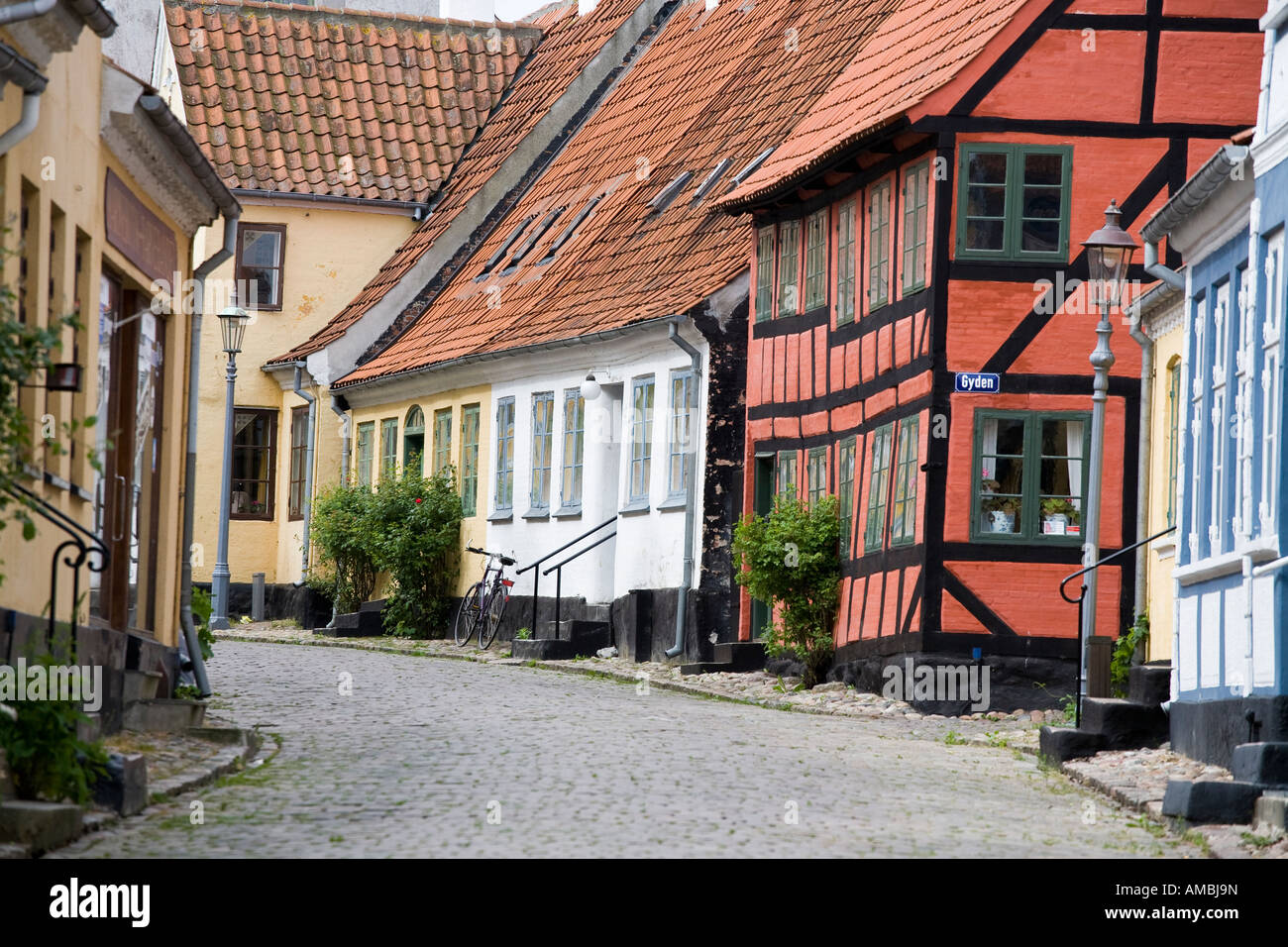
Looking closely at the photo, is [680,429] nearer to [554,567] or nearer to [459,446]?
[554,567]

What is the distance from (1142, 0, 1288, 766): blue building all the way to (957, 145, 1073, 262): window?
16.2 feet

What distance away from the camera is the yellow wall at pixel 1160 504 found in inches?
704

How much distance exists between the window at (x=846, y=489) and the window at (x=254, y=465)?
15557 millimetres

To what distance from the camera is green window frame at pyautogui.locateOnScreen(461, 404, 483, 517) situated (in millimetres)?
31703

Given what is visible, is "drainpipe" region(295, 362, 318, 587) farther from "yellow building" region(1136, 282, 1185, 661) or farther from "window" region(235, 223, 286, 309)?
"yellow building" region(1136, 282, 1185, 661)

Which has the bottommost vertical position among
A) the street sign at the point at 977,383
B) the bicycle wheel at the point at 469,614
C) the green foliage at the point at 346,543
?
the bicycle wheel at the point at 469,614

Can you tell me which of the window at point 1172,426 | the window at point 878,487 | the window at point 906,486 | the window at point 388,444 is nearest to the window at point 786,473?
the window at point 878,487

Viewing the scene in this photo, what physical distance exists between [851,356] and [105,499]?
9.79 metres

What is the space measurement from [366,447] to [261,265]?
12.4ft

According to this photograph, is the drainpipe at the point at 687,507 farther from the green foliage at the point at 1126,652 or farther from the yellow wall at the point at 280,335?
the yellow wall at the point at 280,335

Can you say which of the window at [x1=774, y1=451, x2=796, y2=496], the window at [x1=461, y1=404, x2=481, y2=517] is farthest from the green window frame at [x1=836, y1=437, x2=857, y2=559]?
the window at [x1=461, y1=404, x2=481, y2=517]

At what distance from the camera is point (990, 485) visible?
832 inches
